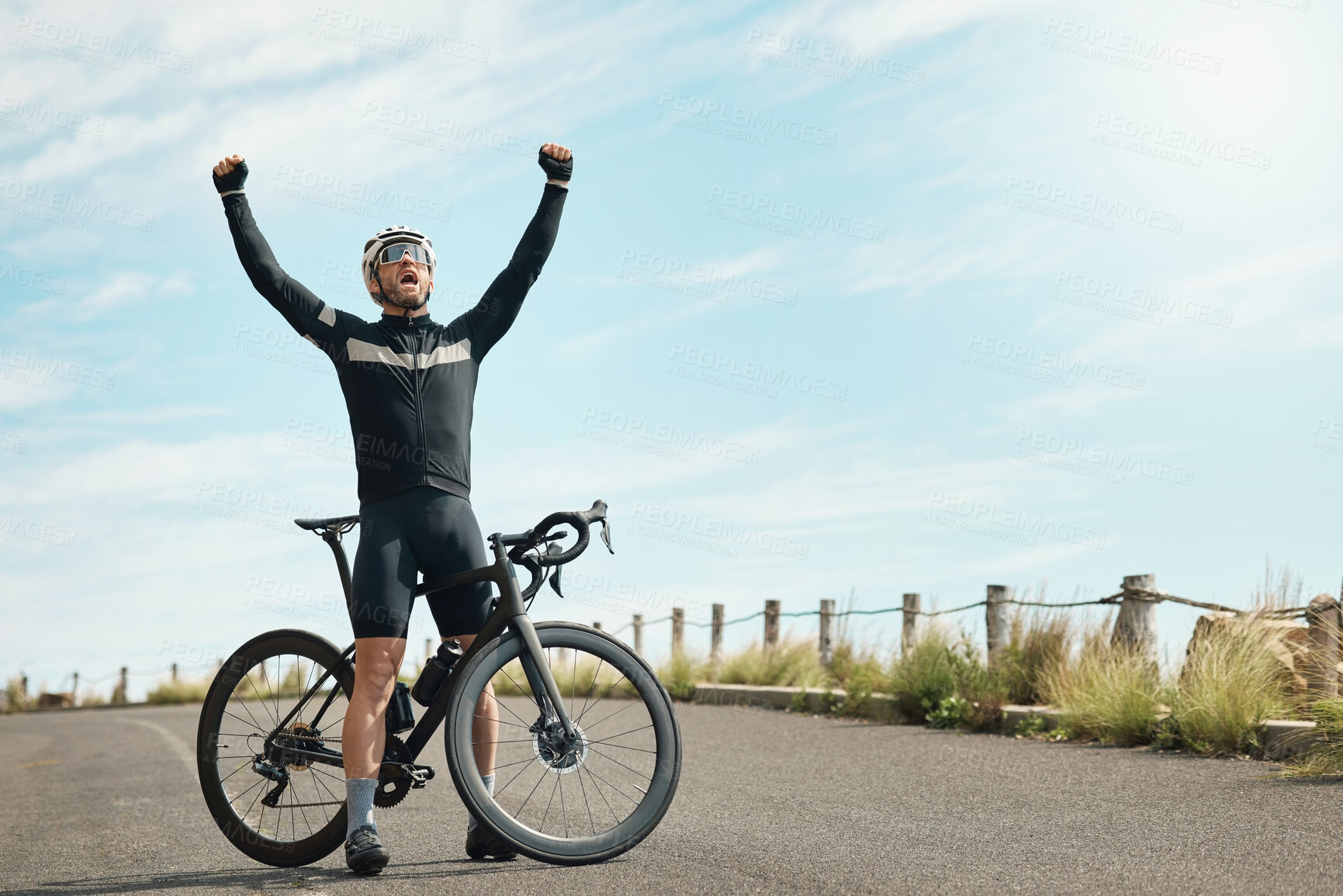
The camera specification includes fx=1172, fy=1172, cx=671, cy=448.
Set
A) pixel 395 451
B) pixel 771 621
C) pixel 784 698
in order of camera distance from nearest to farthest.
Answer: pixel 395 451, pixel 784 698, pixel 771 621

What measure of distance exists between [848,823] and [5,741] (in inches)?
527

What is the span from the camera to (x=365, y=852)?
429 centimetres

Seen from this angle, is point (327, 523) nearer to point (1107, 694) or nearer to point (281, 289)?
point (281, 289)

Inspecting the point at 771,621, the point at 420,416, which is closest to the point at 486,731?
the point at 420,416

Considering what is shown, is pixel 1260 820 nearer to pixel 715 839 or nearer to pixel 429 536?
pixel 715 839

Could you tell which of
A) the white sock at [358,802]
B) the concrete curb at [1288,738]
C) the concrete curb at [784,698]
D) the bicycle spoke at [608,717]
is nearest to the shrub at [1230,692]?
the concrete curb at [1288,738]

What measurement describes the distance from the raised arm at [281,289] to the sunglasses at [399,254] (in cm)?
28

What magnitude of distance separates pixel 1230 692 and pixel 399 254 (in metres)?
6.77

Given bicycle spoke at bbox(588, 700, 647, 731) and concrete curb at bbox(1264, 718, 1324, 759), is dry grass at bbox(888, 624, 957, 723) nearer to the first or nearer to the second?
bicycle spoke at bbox(588, 700, 647, 731)

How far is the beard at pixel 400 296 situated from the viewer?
15.9 ft

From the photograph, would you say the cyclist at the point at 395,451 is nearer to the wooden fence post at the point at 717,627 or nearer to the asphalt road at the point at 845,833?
the asphalt road at the point at 845,833

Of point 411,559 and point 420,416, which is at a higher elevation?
point 420,416

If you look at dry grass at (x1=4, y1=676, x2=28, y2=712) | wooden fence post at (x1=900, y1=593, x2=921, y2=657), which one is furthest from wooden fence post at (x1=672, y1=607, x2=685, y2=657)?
dry grass at (x1=4, y1=676, x2=28, y2=712)

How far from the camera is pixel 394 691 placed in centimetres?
452
